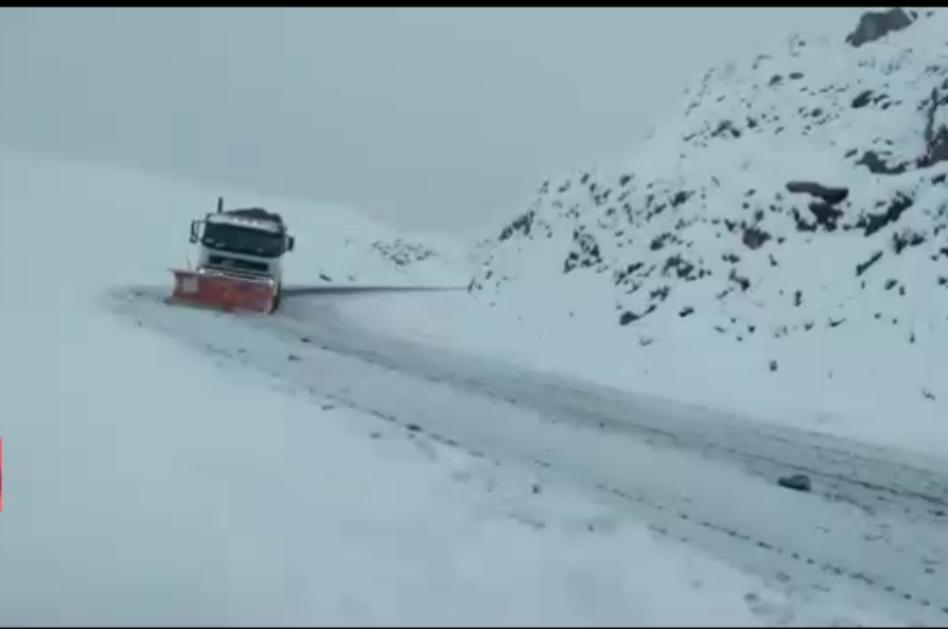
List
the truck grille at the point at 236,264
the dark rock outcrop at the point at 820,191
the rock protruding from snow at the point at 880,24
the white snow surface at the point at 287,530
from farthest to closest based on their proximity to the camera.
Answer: the rock protruding from snow at the point at 880,24 → the truck grille at the point at 236,264 → the dark rock outcrop at the point at 820,191 → the white snow surface at the point at 287,530

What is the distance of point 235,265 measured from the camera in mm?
21047

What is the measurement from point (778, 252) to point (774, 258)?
22 cm

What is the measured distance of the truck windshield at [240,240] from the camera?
21.1 metres

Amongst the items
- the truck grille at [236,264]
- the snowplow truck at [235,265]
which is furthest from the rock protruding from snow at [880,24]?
the truck grille at [236,264]

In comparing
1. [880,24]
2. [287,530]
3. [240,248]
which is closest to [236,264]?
[240,248]

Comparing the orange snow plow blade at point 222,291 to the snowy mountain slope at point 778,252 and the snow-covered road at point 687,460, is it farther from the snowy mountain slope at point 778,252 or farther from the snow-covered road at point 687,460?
the snowy mountain slope at point 778,252

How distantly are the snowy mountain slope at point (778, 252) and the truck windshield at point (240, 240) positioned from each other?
20.7ft

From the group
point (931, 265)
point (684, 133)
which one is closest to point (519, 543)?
point (931, 265)

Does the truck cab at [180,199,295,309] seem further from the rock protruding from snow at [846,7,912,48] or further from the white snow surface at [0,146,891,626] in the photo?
the rock protruding from snow at [846,7,912,48]

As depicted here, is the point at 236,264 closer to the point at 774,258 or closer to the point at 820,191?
the point at 774,258

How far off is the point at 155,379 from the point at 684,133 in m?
21.3

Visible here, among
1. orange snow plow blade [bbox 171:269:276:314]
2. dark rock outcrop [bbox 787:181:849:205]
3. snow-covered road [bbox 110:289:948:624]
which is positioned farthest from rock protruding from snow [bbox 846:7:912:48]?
orange snow plow blade [bbox 171:269:276:314]

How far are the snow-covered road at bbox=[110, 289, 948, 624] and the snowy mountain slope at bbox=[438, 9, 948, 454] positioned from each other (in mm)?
2276

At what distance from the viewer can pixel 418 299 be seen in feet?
99.2
